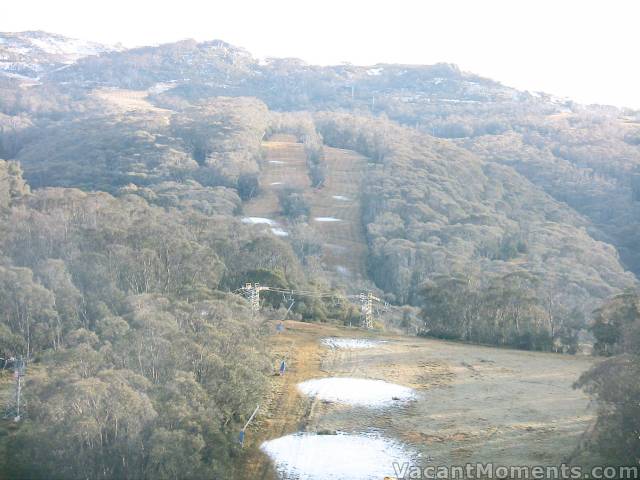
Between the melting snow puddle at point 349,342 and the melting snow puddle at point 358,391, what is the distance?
6.23 metres

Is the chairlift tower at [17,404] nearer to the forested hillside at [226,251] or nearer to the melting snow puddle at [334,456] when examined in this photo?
the forested hillside at [226,251]

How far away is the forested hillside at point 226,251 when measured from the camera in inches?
689

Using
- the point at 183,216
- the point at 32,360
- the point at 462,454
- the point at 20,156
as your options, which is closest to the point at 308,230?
the point at 183,216

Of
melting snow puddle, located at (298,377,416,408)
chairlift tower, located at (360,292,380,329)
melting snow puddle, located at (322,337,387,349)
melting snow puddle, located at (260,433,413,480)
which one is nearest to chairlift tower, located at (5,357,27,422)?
melting snow puddle, located at (260,433,413,480)

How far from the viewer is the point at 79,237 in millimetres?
37344

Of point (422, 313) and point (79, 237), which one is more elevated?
point (79, 237)

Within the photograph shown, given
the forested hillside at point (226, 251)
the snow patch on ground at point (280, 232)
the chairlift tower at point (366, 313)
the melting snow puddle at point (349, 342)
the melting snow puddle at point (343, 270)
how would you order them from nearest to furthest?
1. the forested hillside at point (226, 251)
2. the melting snow puddle at point (349, 342)
3. the chairlift tower at point (366, 313)
4. the melting snow puddle at point (343, 270)
5. the snow patch on ground at point (280, 232)

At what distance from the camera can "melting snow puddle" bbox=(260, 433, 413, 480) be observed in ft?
60.3

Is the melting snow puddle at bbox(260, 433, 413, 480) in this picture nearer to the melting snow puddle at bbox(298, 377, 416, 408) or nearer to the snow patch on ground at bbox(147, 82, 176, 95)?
the melting snow puddle at bbox(298, 377, 416, 408)

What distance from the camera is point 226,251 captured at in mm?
47250

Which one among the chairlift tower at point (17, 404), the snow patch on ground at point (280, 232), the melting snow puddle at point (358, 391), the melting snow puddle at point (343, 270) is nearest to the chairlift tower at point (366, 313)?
the melting snow puddle at point (358, 391)

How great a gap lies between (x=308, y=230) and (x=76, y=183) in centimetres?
3087

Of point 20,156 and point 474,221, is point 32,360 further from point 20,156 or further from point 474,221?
point 20,156

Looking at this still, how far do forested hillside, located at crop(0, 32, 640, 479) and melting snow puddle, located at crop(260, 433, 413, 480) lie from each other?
4.82 ft
